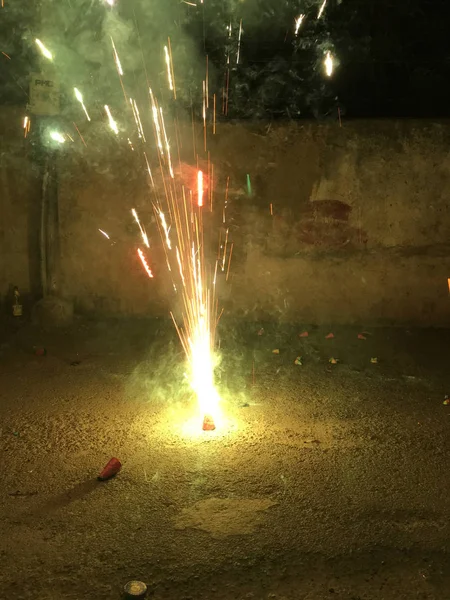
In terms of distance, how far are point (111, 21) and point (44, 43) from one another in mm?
817

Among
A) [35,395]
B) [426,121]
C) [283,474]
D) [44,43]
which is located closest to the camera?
[283,474]

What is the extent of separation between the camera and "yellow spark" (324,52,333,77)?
25.9 feet

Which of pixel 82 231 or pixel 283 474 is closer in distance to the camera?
pixel 283 474

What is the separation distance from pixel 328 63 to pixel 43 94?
3978 mm

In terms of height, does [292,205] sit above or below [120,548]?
above

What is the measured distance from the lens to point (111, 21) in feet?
21.9

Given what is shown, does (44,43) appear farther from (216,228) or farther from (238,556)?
(238,556)

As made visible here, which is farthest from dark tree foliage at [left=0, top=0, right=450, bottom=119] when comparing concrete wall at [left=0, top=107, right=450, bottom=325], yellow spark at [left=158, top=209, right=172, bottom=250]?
yellow spark at [left=158, top=209, right=172, bottom=250]

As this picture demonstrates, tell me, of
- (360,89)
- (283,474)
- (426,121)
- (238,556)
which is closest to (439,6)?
(360,89)

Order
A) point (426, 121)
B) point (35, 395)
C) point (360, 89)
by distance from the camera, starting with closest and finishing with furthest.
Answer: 1. point (35, 395)
2. point (426, 121)
3. point (360, 89)

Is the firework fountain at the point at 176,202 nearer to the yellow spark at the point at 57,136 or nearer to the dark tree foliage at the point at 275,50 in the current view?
the yellow spark at the point at 57,136

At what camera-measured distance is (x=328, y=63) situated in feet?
26.2

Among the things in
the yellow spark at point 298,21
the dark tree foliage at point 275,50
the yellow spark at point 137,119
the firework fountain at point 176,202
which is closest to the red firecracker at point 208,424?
the firework fountain at point 176,202

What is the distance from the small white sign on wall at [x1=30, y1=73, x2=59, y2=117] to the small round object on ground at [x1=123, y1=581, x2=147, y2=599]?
5258mm
